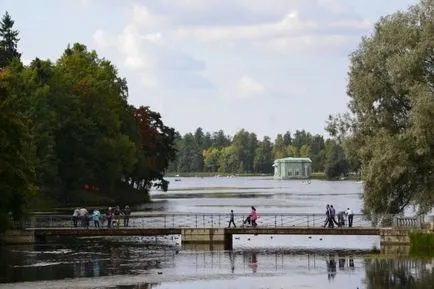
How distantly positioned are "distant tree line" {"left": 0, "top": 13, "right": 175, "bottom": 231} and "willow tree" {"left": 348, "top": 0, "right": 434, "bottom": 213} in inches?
1679

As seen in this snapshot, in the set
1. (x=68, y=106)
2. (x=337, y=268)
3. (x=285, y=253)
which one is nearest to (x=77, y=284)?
(x=337, y=268)

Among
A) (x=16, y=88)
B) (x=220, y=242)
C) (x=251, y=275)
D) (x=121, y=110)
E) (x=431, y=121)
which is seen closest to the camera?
(x=251, y=275)

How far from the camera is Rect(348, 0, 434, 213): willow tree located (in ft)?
215

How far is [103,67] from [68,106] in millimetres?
21237

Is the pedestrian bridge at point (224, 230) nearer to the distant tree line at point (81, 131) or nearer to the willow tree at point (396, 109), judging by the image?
the willow tree at point (396, 109)

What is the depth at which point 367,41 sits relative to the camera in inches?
2758

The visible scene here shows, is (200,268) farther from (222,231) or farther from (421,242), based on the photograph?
Answer: (421,242)

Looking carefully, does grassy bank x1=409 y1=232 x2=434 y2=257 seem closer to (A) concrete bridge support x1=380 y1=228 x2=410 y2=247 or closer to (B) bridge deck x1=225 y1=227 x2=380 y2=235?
(A) concrete bridge support x1=380 y1=228 x2=410 y2=247

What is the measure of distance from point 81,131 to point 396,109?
64365 mm

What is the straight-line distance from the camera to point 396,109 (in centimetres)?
6862

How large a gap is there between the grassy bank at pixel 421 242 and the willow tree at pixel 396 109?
4.68 metres

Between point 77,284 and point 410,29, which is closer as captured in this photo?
point 77,284

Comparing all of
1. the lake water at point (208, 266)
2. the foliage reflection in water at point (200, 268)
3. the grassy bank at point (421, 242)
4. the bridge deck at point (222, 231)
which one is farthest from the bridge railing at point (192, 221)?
the foliage reflection in water at point (200, 268)

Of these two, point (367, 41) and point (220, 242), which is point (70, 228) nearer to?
point (220, 242)
